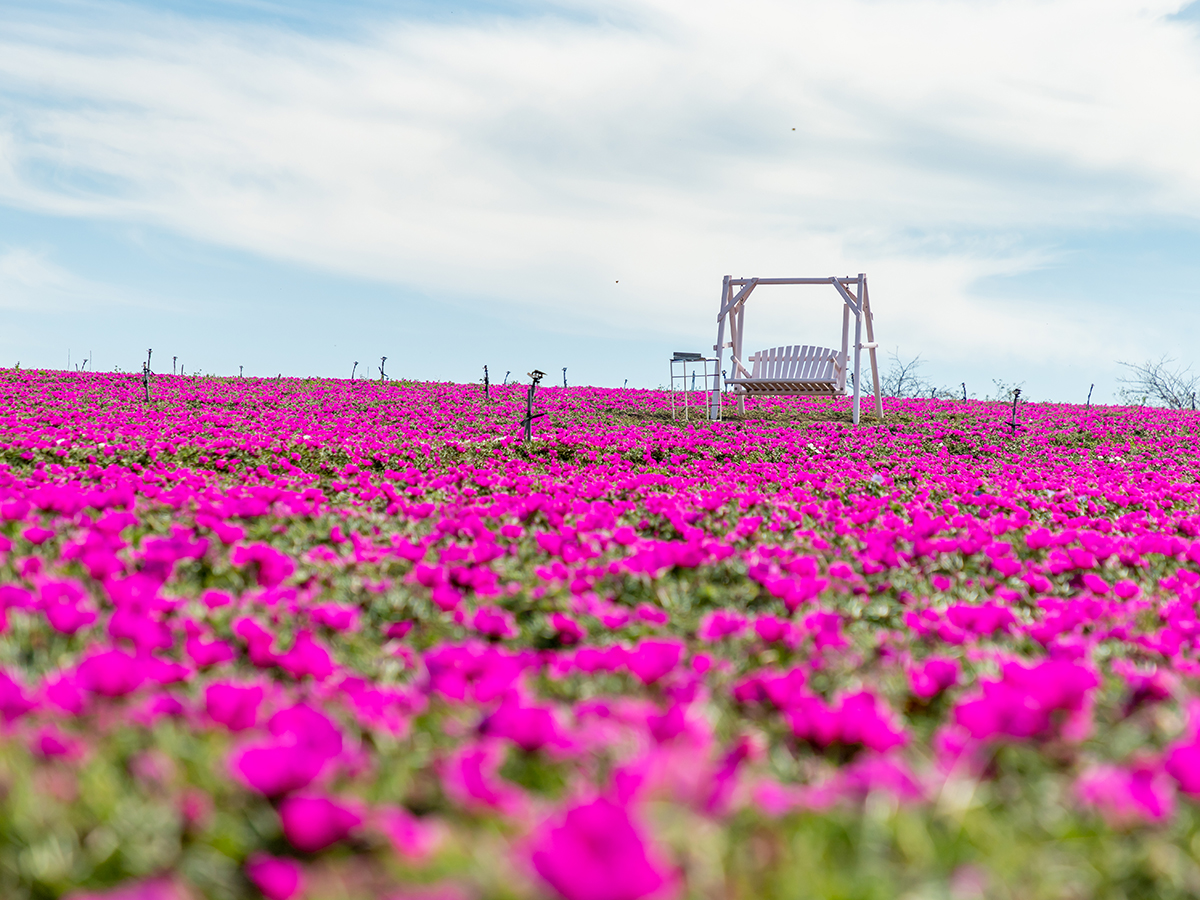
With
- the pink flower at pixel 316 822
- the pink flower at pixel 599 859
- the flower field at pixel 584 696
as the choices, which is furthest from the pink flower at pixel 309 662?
the pink flower at pixel 599 859

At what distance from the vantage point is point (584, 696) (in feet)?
7.88

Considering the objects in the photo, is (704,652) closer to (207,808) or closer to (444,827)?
(444,827)

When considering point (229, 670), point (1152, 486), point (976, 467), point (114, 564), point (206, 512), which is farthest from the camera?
point (976, 467)

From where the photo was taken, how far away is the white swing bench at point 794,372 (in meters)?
16.5

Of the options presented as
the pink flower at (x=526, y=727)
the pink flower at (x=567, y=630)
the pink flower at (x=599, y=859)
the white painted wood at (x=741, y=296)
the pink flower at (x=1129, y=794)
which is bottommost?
the pink flower at (x=567, y=630)

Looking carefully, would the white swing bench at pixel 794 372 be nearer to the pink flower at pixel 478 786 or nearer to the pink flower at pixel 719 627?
the pink flower at pixel 719 627

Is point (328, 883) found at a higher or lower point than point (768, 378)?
lower

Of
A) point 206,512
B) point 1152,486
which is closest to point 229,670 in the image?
point 206,512

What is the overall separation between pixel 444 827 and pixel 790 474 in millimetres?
7184

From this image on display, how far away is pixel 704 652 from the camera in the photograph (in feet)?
9.47

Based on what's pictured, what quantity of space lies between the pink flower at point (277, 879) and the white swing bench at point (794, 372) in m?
15.6

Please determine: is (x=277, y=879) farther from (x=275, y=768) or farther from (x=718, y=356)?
(x=718, y=356)

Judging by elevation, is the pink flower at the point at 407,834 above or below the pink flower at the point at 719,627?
above

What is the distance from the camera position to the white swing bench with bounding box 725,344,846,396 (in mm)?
16484
